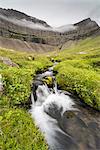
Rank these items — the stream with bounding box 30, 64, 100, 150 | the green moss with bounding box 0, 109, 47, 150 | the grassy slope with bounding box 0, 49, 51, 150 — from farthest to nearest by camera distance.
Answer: the stream with bounding box 30, 64, 100, 150 < the grassy slope with bounding box 0, 49, 51, 150 < the green moss with bounding box 0, 109, 47, 150

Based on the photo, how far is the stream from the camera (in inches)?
568

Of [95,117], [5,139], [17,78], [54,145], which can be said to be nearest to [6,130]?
[5,139]

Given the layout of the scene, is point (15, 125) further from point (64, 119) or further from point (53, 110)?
point (53, 110)

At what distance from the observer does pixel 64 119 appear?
17.6m

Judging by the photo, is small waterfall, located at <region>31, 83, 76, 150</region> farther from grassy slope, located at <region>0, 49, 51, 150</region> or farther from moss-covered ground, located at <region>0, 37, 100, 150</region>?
grassy slope, located at <region>0, 49, 51, 150</region>

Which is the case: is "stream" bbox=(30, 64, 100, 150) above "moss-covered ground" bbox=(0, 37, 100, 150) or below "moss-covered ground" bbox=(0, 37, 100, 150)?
below

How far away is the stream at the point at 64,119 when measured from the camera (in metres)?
14.4

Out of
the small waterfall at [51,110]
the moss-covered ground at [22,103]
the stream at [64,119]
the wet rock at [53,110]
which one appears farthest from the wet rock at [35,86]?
the wet rock at [53,110]

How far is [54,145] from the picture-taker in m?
13.8

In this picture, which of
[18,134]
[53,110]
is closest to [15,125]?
[18,134]

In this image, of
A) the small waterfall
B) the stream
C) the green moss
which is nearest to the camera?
the green moss

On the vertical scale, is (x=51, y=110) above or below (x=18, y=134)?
below

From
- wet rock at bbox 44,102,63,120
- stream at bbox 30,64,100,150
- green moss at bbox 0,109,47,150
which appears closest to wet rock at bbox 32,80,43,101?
stream at bbox 30,64,100,150

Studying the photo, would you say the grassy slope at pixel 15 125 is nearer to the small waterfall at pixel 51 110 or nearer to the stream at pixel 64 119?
Result: the stream at pixel 64 119
